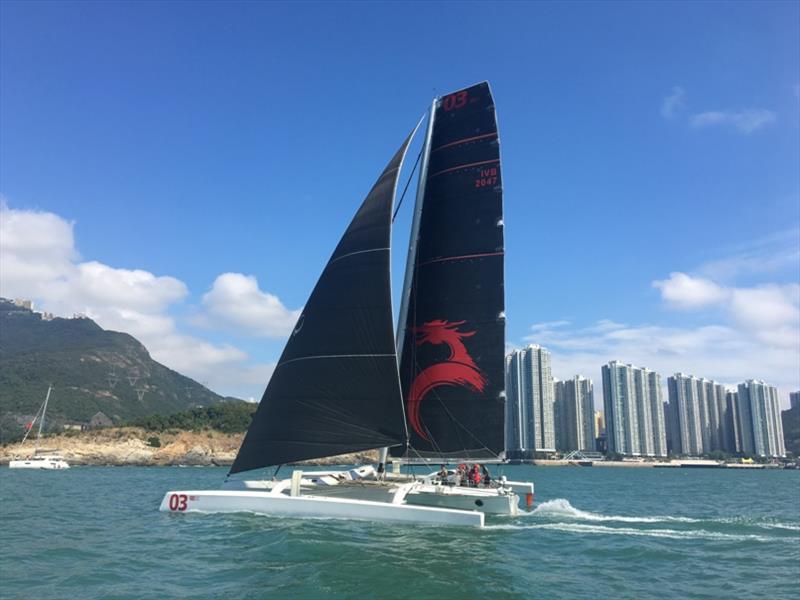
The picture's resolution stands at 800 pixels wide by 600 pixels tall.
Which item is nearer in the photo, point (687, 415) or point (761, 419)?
point (761, 419)

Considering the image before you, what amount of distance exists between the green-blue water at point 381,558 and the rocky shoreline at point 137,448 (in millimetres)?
67090

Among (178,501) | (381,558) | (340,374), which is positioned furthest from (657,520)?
(178,501)

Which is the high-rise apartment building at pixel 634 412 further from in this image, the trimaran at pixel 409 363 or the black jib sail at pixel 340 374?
the black jib sail at pixel 340 374

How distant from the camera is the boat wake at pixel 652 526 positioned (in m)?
15.9

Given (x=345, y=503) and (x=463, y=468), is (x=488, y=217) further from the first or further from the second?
(x=345, y=503)

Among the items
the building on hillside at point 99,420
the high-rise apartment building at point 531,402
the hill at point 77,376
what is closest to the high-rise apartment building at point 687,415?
the high-rise apartment building at point 531,402

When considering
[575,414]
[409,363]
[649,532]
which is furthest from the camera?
[575,414]

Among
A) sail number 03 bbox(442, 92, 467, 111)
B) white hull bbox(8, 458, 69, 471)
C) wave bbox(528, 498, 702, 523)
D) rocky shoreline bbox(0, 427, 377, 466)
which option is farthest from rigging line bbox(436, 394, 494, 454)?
rocky shoreline bbox(0, 427, 377, 466)

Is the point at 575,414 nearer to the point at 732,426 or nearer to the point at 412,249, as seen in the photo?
the point at 732,426

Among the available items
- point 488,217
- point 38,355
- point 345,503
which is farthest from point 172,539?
point 38,355

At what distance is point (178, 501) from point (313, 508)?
4.22 m

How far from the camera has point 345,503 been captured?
15000 mm

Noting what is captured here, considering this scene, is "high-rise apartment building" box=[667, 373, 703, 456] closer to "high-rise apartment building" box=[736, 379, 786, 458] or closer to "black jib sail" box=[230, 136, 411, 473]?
"high-rise apartment building" box=[736, 379, 786, 458]

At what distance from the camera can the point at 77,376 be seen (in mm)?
123688
